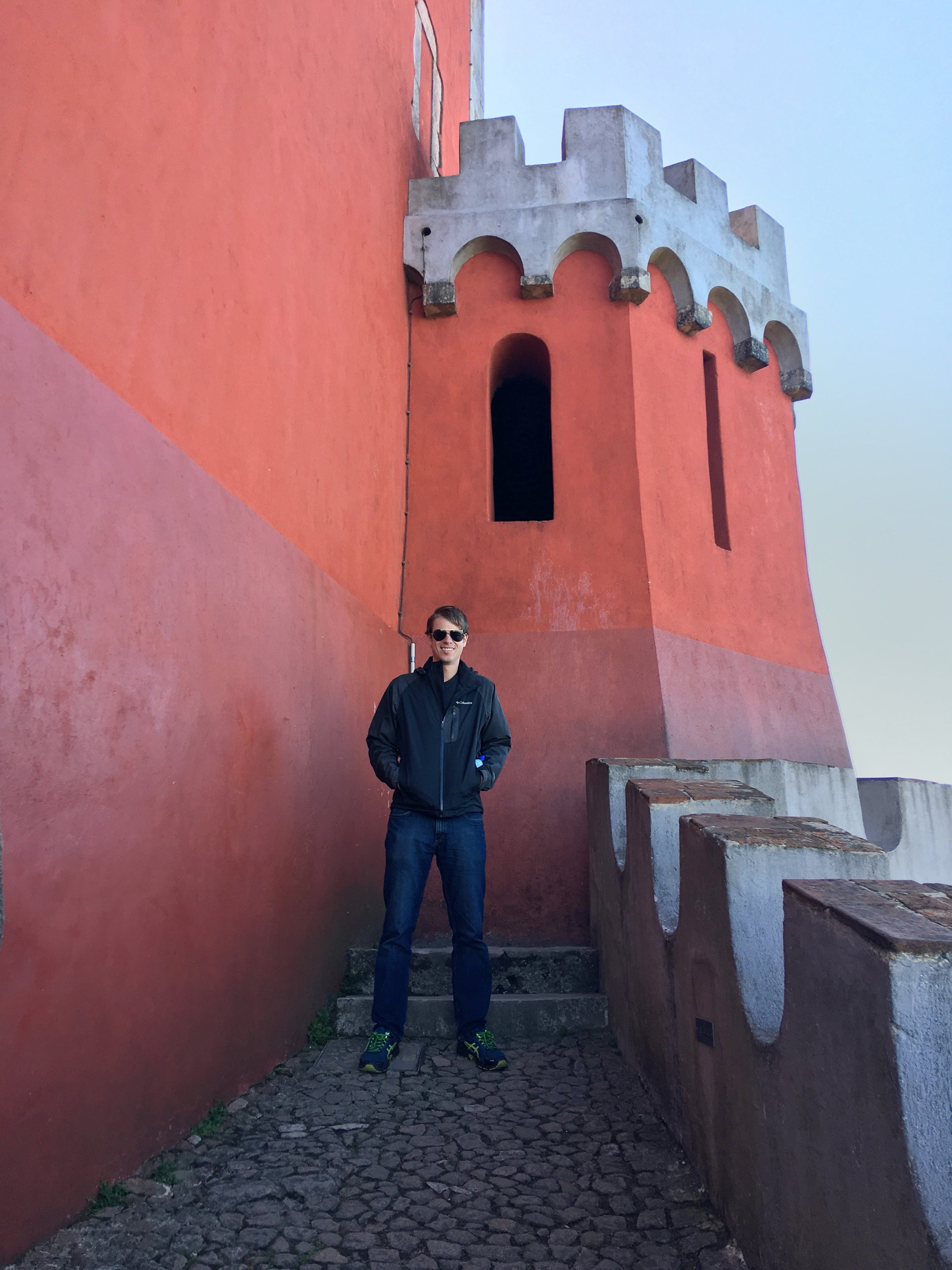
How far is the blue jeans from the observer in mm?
3596

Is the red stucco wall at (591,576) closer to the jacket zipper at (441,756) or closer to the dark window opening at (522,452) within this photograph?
the jacket zipper at (441,756)

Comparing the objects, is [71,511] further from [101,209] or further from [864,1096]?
[864,1096]

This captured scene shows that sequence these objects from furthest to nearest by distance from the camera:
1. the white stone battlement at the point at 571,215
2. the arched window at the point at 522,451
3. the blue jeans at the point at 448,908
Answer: the arched window at the point at 522,451 → the white stone battlement at the point at 571,215 → the blue jeans at the point at 448,908

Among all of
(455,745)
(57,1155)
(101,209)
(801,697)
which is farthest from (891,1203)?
(801,697)

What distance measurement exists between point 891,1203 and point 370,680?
12.4 feet

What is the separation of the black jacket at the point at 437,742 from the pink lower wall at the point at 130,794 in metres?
0.38

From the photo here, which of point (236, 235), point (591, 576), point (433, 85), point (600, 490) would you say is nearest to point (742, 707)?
point (591, 576)

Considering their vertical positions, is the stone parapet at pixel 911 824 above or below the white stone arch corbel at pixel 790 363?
below

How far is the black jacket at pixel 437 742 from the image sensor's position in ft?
12.2

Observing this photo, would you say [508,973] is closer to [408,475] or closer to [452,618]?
[452,618]

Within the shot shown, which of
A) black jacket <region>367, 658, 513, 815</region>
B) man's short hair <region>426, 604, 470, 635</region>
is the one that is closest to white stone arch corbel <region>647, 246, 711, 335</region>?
man's short hair <region>426, 604, 470, 635</region>

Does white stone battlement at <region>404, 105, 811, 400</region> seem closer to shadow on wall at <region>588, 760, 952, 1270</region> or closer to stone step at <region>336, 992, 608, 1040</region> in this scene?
shadow on wall at <region>588, 760, 952, 1270</region>

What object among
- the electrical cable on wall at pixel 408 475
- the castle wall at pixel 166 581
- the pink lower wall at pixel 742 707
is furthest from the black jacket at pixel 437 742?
the pink lower wall at pixel 742 707

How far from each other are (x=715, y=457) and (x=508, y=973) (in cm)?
401
